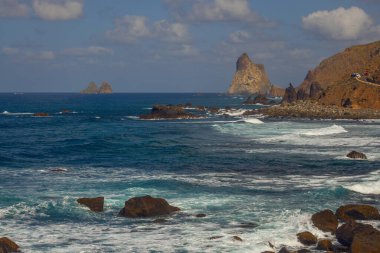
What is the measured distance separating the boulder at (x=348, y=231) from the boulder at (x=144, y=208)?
8309 mm

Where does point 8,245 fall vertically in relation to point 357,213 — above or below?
below

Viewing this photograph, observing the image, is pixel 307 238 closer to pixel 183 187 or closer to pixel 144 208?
pixel 144 208

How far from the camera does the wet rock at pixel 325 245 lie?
65.5 ft

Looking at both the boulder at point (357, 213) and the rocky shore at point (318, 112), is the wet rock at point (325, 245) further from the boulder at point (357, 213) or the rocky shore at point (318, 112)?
the rocky shore at point (318, 112)

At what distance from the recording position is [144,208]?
25.3 meters

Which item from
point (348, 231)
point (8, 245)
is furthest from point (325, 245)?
point (8, 245)

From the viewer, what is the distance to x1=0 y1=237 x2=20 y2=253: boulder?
19.7 metres

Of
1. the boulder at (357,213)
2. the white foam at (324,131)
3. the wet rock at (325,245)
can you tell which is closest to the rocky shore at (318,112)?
the white foam at (324,131)

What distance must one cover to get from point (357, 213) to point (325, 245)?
4506 mm

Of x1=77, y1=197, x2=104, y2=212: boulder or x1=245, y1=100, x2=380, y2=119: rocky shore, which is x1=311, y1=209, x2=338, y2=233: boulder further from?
x1=245, y1=100, x2=380, y2=119: rocky shore

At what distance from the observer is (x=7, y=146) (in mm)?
55250

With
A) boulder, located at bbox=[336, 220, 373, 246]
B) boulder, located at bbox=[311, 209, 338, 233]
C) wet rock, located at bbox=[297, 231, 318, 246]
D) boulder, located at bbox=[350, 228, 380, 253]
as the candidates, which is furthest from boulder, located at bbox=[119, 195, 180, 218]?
boulder, located at bbox=[350, 228, 380, 253]

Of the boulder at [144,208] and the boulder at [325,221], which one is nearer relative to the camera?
the boulder at [325,221]

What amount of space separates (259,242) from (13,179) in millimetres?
20161
